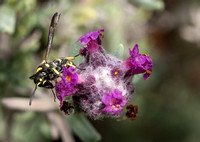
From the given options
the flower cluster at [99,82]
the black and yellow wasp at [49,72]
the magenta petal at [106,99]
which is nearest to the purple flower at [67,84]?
the flower cluster at [99,82]

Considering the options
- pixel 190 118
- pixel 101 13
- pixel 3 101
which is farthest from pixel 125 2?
pixel 3 101

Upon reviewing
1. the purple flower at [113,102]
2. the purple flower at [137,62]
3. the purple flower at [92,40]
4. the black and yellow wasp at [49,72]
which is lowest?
the purple flower at [113,102]

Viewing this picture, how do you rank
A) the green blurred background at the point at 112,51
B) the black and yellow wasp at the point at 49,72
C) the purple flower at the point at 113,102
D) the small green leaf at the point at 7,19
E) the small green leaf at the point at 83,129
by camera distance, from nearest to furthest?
the purple flower at the point at 113,102, the black and yellow wasp at the point at 49,72, the small green leaf at the point at 83,129, the small green leaf at the point at 7,19, the green blurred background at the point at 112,51

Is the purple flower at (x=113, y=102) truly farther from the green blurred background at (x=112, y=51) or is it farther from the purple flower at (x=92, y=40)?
the green blurred background at (x=112, y=51)

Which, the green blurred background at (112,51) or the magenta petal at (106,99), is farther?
the green blurred background at (112,51)

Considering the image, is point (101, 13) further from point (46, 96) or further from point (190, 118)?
point (190, 118)

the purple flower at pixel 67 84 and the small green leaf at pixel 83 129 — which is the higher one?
the purple flower at pixel 67 84
